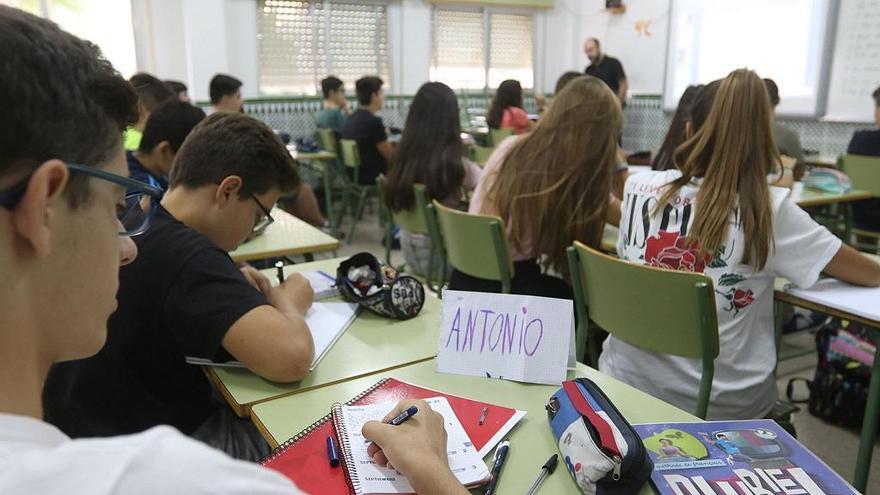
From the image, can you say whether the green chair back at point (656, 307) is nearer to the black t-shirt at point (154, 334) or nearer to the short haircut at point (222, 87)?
the black t-shirt at point (154, 334)

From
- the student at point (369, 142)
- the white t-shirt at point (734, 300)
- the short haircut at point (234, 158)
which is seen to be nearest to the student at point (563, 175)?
the white t-shirt at point (734, 300)

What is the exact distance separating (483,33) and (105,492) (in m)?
8.52

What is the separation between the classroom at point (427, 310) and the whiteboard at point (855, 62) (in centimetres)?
199

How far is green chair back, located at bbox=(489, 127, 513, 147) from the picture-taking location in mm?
5783

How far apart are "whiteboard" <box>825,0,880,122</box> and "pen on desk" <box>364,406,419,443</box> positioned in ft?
18.6

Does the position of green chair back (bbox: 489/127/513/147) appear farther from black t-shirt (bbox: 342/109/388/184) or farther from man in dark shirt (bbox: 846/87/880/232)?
man in dark shirt (bbox: 846/87/880/232)

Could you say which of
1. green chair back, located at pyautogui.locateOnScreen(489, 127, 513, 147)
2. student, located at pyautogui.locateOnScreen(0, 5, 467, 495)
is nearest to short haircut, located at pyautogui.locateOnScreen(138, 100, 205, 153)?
student, located at pyautogui.locateOnScreen(0, 5, 467, 495)

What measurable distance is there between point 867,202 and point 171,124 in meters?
3.91

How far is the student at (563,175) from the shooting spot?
2.23m

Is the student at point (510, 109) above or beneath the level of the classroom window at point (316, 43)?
beneath

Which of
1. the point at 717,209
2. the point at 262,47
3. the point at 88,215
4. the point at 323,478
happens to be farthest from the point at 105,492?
the point at 262,47

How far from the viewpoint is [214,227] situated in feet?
4.86

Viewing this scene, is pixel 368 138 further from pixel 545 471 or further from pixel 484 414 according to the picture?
pixel 545 471

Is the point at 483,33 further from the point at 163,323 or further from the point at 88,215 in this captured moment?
the point at 88,215
